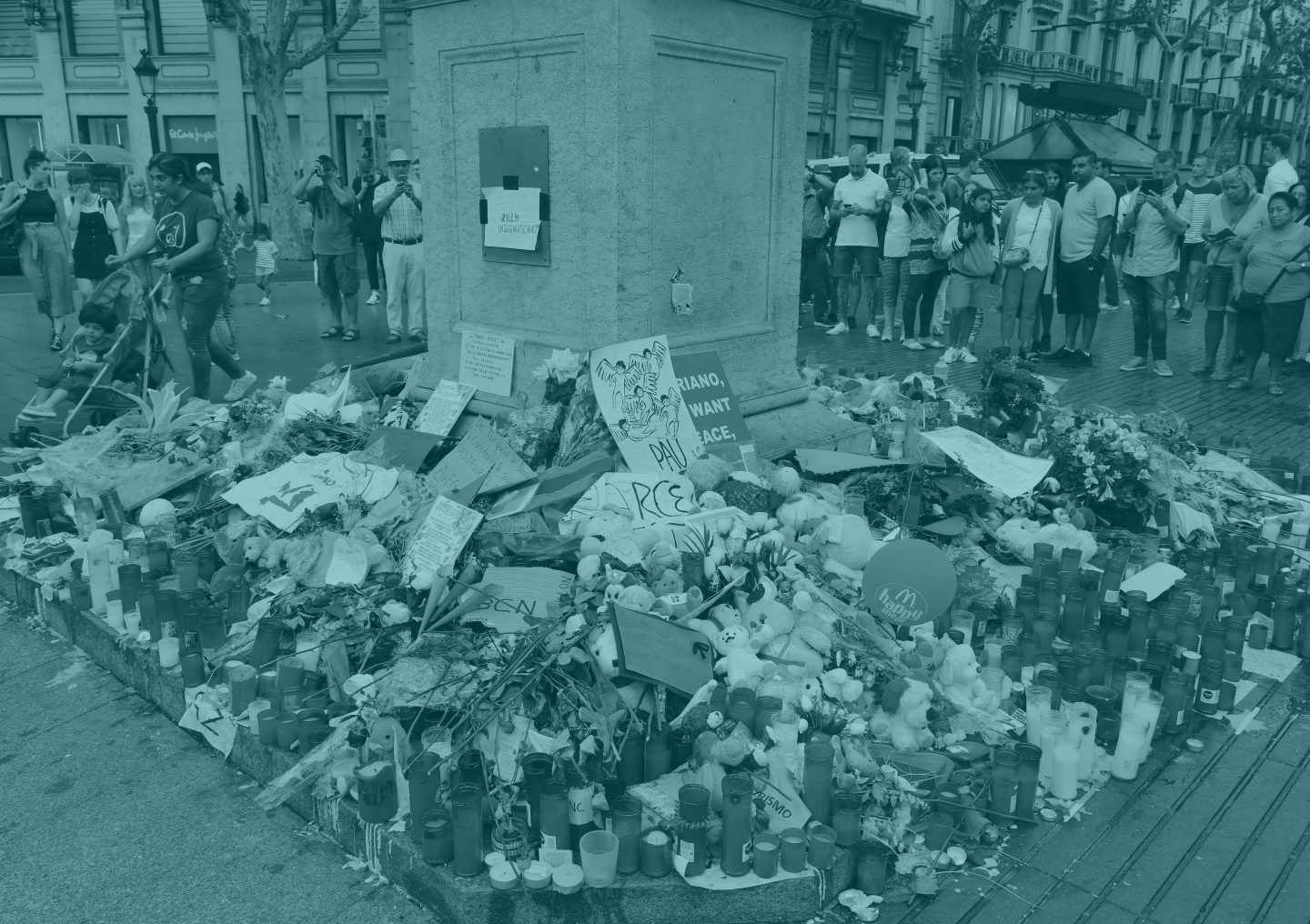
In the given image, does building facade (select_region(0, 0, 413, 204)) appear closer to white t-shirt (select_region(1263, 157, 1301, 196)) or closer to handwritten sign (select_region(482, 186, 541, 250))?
white t-shirt (select_region(1263, 157, 1301, 196))

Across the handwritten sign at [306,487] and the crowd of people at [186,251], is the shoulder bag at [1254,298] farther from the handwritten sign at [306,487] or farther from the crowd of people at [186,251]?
the handwritten sign at [306,487]

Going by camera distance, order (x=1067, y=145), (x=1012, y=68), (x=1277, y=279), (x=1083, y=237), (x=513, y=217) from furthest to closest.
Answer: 1. (x=1012, y=68)
2. (x=1067, y=145)
3. (x=1083, y=237)
4. (x=1277, y=279)
5. (x=513, y=217)

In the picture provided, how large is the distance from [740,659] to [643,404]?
5.21ft

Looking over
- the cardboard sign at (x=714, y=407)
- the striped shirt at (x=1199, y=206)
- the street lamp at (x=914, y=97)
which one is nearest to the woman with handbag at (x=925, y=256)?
the striped shirt at (x=1199, y=206)

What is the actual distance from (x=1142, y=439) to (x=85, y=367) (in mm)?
6196

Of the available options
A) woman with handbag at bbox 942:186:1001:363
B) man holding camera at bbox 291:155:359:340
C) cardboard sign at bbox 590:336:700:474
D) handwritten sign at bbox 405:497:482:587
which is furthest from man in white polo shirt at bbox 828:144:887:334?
handwritten sign at bbox 405:497:482:587

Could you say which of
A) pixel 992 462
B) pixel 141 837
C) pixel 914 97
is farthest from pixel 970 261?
pixel 914 97

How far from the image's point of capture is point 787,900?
100 inches

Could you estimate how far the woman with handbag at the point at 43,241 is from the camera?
9648 mm

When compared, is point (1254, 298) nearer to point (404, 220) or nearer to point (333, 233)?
point (404, 220)

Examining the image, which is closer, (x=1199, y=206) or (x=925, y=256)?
(x=925, y=256)

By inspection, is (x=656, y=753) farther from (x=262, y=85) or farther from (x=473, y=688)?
(x=262, y=85)

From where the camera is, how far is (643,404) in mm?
4531

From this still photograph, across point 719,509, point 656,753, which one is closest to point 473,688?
point 656,753
